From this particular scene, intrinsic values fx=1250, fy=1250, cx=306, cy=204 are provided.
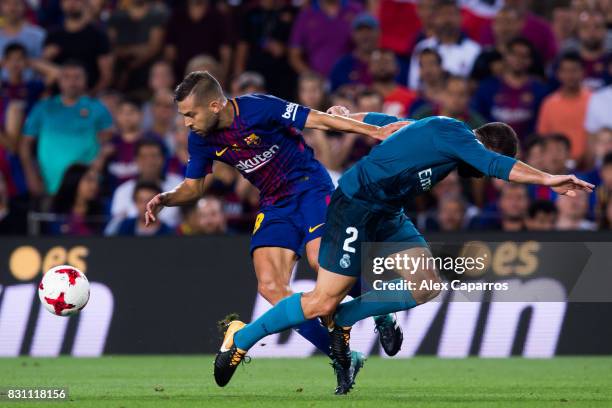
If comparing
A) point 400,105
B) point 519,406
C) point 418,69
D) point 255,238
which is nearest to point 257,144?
point 255,238

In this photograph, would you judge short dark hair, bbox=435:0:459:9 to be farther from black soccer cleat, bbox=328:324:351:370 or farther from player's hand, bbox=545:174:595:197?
player's hand, bbox=545:174:595:197

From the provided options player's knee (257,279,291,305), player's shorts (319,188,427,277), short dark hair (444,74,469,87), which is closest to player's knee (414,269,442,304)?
player's shorts (319,188,427,277)

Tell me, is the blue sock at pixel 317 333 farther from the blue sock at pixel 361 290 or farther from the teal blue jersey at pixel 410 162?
the teal blue jersey at pixel 410 162

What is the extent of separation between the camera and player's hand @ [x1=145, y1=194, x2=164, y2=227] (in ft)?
31.7

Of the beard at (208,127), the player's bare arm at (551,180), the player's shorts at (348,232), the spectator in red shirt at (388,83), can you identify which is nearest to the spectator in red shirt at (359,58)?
the spectator in red shirt at (388,83)

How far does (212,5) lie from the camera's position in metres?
17.9

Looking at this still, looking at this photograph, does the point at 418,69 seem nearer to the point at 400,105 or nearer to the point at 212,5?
the point at 400,105

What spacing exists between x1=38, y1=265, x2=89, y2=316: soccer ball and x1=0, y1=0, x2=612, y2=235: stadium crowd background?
439 centimetres

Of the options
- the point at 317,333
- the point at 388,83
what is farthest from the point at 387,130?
the point at 388,83

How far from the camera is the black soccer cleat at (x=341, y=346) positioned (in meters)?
9.20

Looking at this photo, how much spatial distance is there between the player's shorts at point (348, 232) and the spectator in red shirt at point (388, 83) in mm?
6870

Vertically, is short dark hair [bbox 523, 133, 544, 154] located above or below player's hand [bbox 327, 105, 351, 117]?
below

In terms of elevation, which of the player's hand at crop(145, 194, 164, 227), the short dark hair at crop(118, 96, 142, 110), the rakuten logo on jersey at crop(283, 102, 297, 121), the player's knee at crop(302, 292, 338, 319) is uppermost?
the rakuten logo on jersey at crop(283, 102, 297, 121)

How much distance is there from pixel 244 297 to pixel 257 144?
424 centimetres
